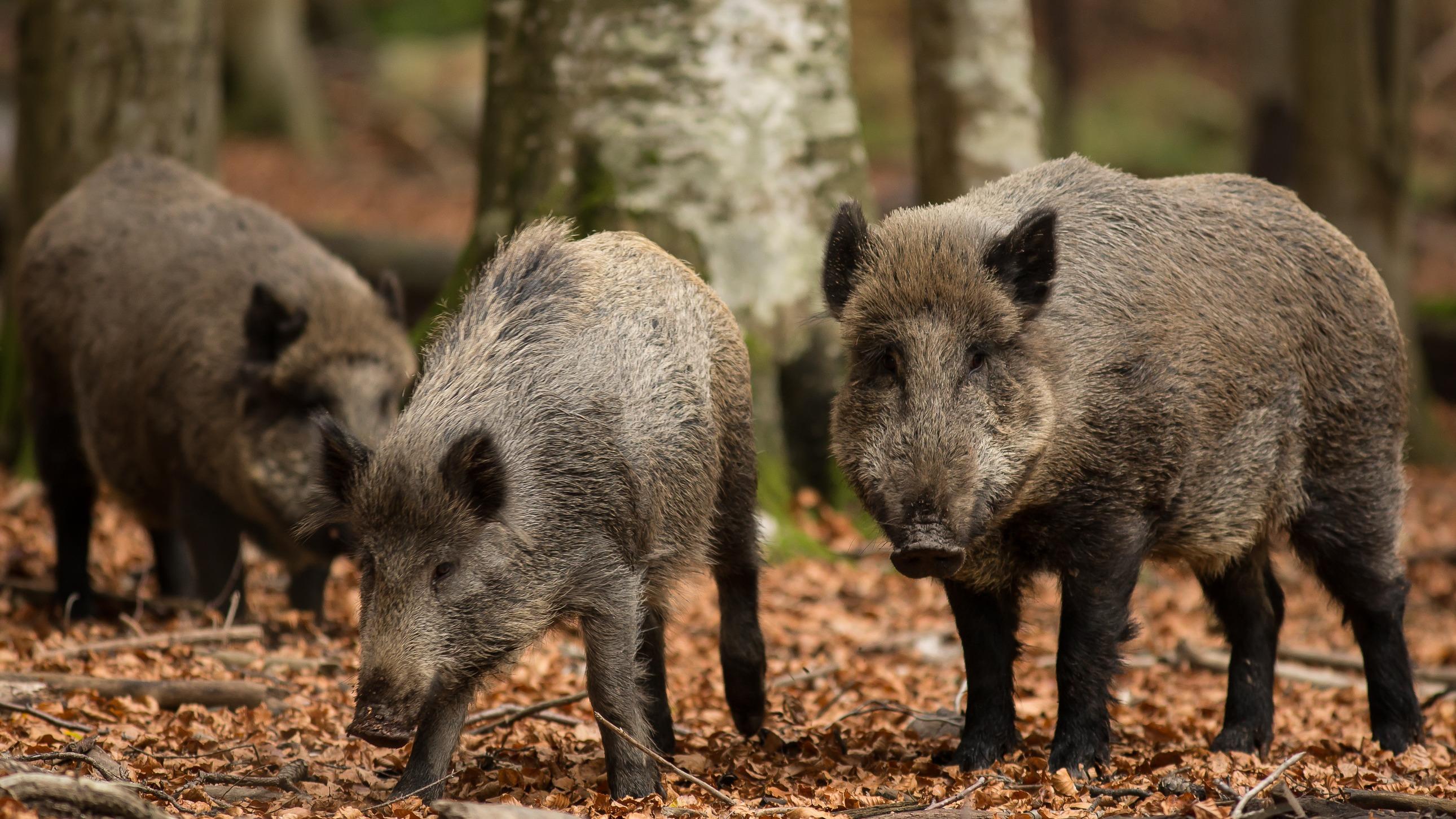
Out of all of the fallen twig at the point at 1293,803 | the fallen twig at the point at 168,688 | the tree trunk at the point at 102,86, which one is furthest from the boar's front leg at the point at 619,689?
the tree trunk at the point at 102,86

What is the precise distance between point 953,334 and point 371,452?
1.96 meters

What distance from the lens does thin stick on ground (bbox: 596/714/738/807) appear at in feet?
14.9

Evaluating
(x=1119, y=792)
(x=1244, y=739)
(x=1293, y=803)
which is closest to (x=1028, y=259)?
(x=1119, y=792)

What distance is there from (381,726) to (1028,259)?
8.59 feet

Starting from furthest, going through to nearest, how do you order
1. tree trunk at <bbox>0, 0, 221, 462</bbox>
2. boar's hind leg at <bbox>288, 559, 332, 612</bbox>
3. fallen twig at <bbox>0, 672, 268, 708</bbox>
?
tree trunk at <bbox>0, 0, 221, 462</bbox>
boar's hind leg at <bbox>288, 559, 332, 612</bbox>
fallen twig at <bbox>0, 672, 268, 708</bbox>

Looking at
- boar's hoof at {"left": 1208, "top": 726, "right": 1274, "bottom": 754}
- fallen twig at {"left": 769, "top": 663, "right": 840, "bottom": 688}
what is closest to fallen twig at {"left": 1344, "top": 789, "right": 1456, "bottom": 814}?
boar's hoof at {"left": 1208, "top": 726, "right": 1274, "bottom": 754}

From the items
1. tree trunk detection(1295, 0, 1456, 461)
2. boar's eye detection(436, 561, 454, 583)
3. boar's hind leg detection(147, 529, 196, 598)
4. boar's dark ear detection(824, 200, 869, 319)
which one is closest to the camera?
boar's eye detection(436, 561, 454, 583)

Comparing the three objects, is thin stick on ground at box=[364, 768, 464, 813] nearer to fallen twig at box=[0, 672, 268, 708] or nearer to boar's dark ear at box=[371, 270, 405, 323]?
fallen twig at box=[0, 672, 268, 708]

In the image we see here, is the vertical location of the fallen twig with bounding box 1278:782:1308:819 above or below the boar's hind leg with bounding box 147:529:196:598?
above

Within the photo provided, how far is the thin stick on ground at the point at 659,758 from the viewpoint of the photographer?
14.9 ft

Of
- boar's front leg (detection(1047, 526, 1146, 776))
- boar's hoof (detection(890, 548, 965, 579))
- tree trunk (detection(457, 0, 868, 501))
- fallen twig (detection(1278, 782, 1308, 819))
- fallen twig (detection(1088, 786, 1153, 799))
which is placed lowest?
fallen twig (detection(1088, 786, 1153, 799))

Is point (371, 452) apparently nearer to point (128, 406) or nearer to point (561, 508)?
point (561, 508)

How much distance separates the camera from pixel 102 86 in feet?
30.3

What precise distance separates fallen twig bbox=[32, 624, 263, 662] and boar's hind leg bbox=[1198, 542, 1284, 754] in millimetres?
4167
